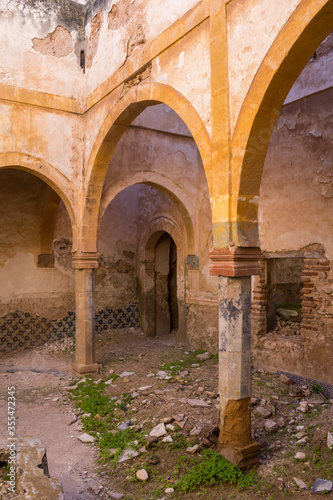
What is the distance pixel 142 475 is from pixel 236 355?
4.44 feet

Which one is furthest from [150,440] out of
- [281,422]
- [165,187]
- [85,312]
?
→ [165,187]

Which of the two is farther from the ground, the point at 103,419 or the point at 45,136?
the point at 45,136

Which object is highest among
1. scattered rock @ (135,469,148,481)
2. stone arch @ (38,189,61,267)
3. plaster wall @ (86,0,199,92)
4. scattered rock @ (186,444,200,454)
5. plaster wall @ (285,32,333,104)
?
plaster wall @ (86,0,199,92)

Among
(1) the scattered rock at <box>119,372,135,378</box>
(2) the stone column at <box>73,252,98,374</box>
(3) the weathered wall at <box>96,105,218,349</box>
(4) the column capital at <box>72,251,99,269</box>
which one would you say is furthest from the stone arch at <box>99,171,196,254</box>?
(1) the scattered rock at <box>119,372,135,378</box>

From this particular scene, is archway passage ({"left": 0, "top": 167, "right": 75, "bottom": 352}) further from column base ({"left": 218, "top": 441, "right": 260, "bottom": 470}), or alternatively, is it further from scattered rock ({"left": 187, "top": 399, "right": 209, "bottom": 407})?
column base ({"left": 218, "top": 441, "right": 260, "bottom": 470})

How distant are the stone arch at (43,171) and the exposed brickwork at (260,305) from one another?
→ 123 inches

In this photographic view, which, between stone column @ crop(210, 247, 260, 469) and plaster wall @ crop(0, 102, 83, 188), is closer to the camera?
stone column @ crop(210, 247, 260, 469)

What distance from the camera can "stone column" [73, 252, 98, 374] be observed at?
22.6 feet

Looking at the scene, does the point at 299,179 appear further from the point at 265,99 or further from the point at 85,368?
the point at 85,368

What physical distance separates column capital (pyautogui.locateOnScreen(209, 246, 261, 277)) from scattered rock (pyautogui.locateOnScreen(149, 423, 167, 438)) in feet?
6.12

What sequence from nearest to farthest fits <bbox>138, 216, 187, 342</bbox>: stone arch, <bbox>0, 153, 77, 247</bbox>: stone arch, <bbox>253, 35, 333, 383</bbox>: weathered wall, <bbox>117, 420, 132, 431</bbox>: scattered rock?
<bbox>117, 420, 132, 431</bbox>: scattered rock
<bbox>253, 35, 333, 383</bbox>: weathered wall
<bbox>0, 153, 77, 247</bbox>: stone arch
<bbox>138, 216, 187, 342</bbox>: stone arch

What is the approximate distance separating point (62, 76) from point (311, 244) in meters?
4.83

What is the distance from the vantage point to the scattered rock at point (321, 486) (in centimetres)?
332

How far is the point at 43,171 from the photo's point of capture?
6.61 meters
